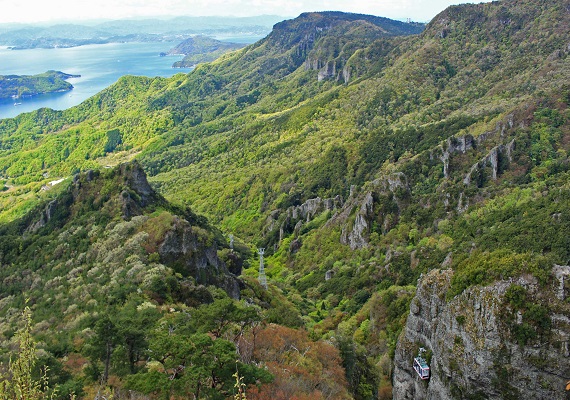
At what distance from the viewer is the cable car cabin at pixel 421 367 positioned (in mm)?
29359

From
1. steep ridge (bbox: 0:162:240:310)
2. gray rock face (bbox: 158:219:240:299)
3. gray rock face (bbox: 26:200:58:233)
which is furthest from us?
gray rock face (bbox: 26:200:58:233)

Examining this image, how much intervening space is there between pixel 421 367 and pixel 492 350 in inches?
227

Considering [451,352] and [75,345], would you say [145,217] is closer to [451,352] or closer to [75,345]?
[75,345]

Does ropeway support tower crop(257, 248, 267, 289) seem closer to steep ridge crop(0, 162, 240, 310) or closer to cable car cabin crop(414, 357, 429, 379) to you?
steep ridge crop(0, 162, 240, 310)

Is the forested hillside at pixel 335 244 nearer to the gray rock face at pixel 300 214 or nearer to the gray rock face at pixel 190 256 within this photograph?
the gray rock face at pixel 190 256

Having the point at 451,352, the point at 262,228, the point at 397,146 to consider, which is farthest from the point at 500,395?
the point at 397,146

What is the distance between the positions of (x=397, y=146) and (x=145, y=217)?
313 feet

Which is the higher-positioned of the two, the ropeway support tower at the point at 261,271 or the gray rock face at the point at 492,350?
the gray rock face at the point at 492,350

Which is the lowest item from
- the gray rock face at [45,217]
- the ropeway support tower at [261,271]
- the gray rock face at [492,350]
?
the ropeway support tower at [261,271]

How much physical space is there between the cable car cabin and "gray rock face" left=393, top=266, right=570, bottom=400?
0.52 meters

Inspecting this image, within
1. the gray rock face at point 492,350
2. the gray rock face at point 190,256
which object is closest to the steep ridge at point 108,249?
the gray rock face at point 190,256

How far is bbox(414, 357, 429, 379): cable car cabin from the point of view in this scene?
2936cm

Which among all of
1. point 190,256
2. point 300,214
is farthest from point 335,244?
point 190,256

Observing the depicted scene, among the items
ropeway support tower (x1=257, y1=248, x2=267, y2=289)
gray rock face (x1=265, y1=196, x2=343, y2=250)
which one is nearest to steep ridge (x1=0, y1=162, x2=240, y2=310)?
ropeway support tower (x1=257, y1=248, x2=267, y2=289)
